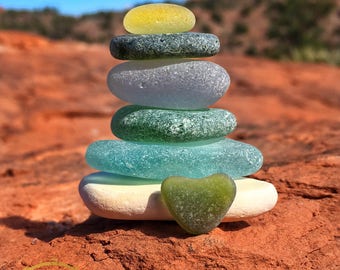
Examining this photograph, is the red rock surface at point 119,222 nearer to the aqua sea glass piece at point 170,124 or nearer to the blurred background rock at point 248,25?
the aqua sea glass piece at point 170,124

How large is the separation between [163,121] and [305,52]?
16.7 m

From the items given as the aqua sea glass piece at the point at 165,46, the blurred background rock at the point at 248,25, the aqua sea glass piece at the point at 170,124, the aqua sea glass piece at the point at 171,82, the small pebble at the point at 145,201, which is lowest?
the blurred background rock at the point at 248,25

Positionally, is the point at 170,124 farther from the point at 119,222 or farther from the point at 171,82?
the point at 119,222

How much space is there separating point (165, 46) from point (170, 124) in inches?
19.3

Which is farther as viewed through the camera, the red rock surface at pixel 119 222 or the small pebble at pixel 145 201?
the small pebble at pixel 145 201

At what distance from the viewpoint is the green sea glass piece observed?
321 cm

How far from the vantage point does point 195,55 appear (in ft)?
11.9

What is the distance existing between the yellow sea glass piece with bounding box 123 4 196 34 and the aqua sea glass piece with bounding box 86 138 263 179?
76 cm

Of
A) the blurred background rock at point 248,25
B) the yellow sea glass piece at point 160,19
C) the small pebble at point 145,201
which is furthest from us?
the blurred background rock at point 248,25

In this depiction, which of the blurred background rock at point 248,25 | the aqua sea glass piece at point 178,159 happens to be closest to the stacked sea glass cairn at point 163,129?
the aqua sea glass piece at point 178,159

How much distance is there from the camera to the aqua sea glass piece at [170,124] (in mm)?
3533

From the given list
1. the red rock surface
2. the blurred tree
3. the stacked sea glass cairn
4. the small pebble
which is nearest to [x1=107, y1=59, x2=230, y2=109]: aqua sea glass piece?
the stacked sea glass cairn

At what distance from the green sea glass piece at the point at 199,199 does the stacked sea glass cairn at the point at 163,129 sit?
0.11 meters

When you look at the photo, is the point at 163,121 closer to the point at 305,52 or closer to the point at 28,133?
the point at 28,133
